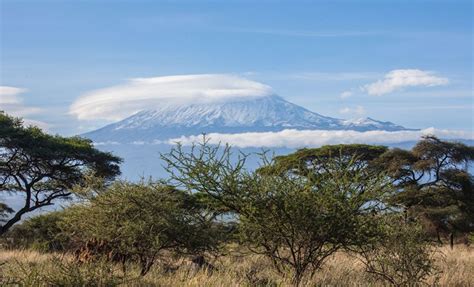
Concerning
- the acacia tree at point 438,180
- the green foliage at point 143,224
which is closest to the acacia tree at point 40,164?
the acacia tree at point 438,180

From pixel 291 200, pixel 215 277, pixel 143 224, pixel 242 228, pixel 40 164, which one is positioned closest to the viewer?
pixel 215 277

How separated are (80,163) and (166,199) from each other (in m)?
19.2

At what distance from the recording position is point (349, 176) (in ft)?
31.2

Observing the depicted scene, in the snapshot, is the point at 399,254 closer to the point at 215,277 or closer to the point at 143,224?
the point at 215,277

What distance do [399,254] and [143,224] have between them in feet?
13.7

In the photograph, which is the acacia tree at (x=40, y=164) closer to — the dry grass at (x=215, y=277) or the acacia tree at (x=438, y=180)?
the acacia tree at (x=438, y=180)

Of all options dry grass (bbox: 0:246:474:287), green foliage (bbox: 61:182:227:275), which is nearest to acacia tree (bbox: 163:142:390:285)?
dry grass (bbox: 0:246:474:287)

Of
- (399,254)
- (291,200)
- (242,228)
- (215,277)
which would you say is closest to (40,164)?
(242,228)

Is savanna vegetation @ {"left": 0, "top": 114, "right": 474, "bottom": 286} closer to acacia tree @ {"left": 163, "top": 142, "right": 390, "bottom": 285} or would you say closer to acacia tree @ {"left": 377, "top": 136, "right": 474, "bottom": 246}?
acacia tree @ {"left": 163, "top": 142, "right": 390, "bottom": 285}

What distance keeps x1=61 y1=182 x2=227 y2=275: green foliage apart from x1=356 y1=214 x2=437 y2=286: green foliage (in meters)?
2.77

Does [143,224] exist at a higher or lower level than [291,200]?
lower

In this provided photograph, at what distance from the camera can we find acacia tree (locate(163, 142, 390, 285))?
8.92m

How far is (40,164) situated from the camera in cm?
2797

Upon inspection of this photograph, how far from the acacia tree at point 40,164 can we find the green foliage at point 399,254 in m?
19.2
